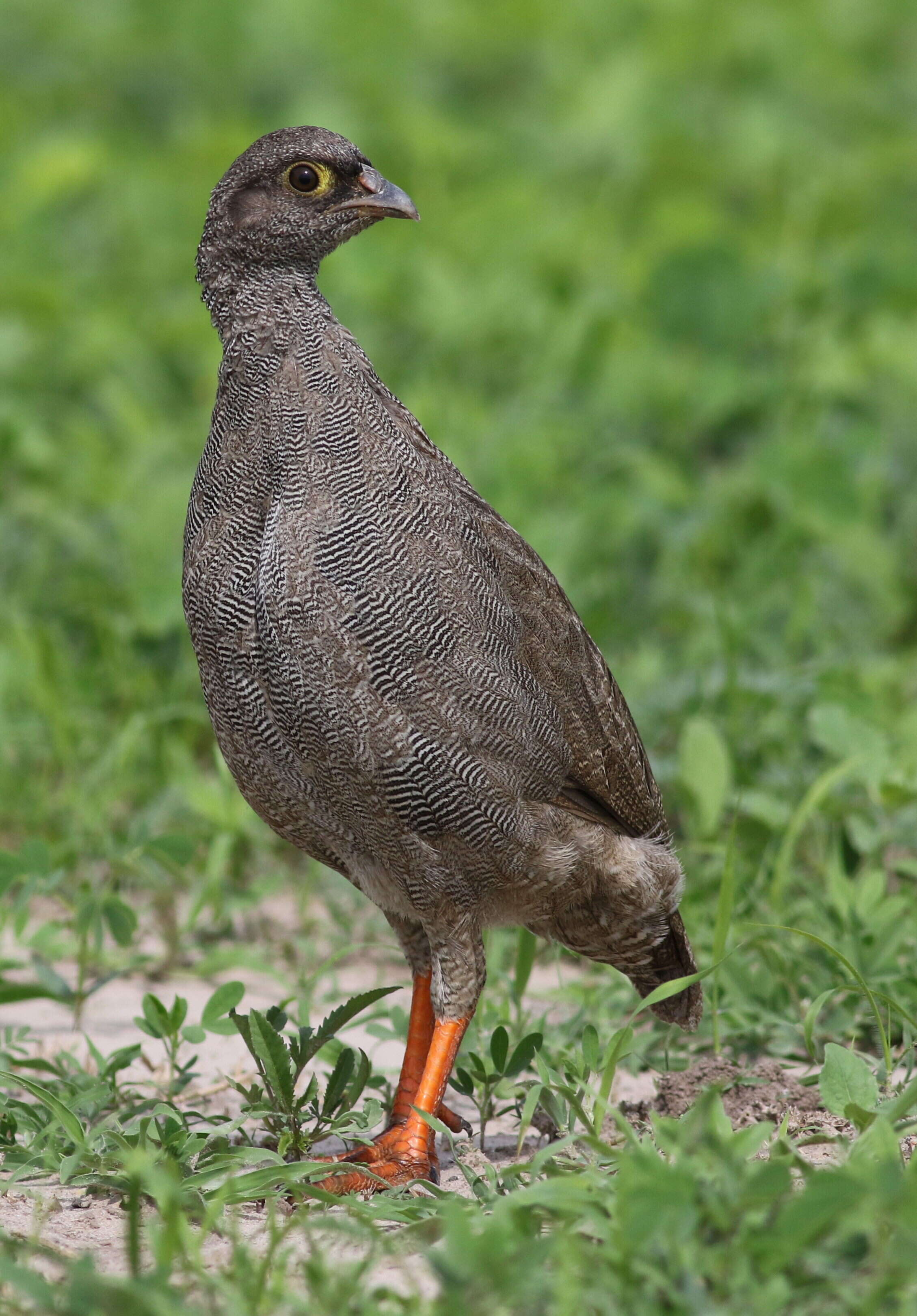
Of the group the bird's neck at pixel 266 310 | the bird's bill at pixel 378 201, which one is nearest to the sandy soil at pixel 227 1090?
the bird's neck at pixel 266 310

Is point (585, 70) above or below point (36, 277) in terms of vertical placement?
above

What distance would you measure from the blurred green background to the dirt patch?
35.0 inches

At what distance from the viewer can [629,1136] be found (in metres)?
3.16

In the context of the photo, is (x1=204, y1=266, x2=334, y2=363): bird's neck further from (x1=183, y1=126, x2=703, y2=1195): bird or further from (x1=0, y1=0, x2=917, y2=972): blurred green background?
(x1=0, y1=0, x2=917, y2=972): blurred green background

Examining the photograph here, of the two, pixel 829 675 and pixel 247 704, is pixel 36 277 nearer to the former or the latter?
pixel 829 675

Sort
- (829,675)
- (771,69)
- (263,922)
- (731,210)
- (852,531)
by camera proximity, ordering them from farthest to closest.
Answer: (771,69) < (731,210) < (852,531) < (829,675) < (263,922)

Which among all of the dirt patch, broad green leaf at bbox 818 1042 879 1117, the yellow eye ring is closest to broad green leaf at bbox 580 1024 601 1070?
the dirt patch

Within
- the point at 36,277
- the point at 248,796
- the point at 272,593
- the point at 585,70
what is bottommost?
the point at 248,796

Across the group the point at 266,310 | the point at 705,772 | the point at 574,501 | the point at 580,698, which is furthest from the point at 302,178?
the point at 574,501

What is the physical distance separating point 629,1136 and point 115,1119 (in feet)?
4.34

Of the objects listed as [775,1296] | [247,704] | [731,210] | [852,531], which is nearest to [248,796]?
[247,704]

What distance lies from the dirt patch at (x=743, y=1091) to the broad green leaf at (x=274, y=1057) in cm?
97

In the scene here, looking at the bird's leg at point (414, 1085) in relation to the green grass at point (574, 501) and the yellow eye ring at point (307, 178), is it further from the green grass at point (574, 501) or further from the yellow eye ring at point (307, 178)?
the yellow eye ring at point (307, 178)

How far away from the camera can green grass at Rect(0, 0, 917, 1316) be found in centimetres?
296
